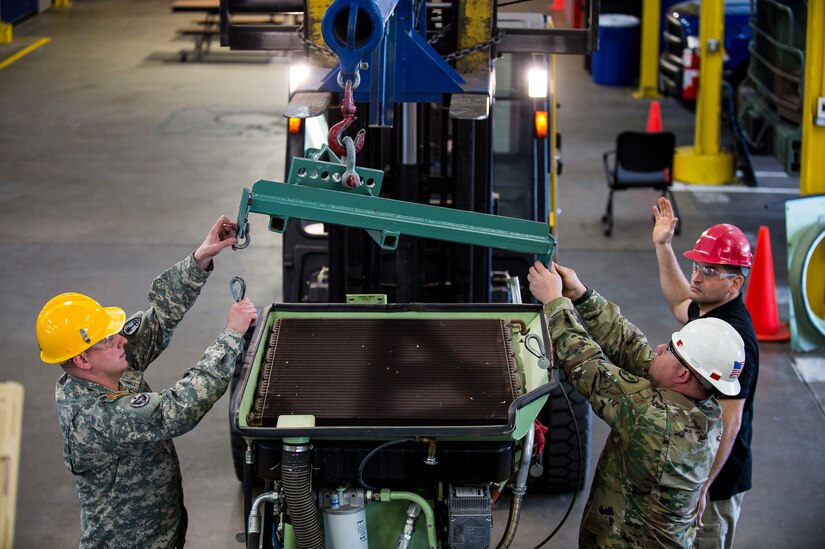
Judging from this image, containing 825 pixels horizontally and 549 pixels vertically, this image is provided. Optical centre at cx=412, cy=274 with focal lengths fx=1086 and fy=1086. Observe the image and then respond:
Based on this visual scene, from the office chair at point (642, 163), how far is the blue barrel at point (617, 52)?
19.2 feet

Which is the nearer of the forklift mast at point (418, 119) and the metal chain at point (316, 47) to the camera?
the forklift mast at point (418, 119)

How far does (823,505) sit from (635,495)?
2.33m

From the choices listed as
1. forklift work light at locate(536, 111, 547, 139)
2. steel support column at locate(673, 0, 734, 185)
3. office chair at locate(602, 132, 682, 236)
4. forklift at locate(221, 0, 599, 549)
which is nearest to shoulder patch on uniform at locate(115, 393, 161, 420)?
forklift at locate(221, 0, 599, 549)

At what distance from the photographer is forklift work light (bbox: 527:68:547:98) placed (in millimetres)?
6305

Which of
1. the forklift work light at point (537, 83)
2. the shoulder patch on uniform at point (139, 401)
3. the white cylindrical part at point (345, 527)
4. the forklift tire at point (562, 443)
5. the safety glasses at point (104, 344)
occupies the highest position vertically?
the forklift work light at point (537, 83)

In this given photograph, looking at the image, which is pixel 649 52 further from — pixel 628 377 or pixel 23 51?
pixel 628 377

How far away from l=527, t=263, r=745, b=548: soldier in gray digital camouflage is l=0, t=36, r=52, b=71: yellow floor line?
46.6 feet

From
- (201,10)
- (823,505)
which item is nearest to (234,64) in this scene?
(201,10)

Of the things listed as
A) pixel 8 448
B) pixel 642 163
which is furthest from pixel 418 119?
pixel 642 163

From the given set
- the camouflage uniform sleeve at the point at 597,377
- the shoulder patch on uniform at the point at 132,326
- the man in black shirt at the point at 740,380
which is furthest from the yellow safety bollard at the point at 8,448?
the man in black shirt at the point at 740,380

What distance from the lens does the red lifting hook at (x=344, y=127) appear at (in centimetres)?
315

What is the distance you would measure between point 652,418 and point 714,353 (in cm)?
29

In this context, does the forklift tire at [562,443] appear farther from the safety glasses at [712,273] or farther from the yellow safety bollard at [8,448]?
the yellow safety bollard at [8,448]

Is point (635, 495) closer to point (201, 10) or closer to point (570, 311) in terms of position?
point (570, 311)
